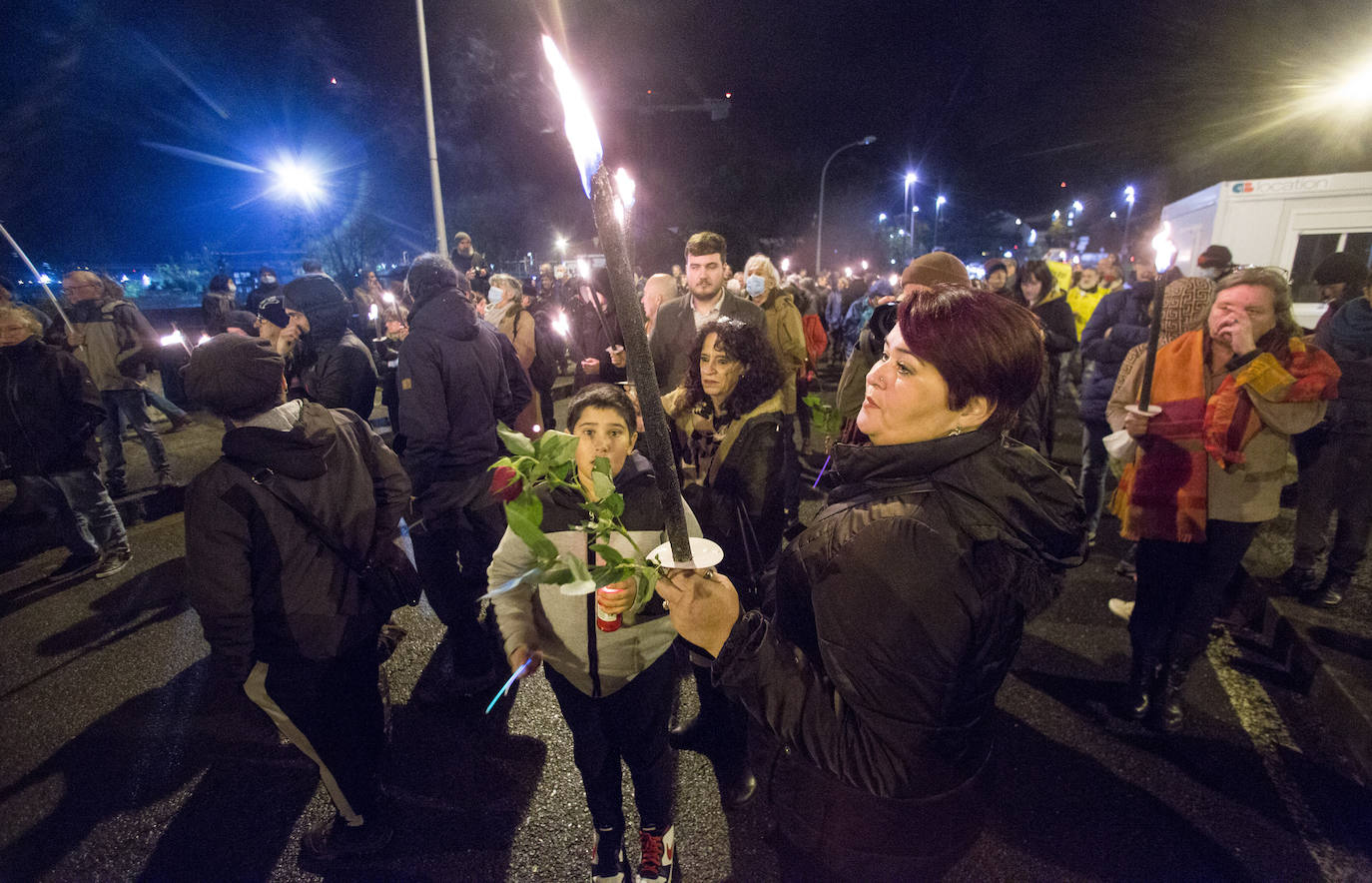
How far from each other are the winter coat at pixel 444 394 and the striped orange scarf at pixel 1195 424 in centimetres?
380

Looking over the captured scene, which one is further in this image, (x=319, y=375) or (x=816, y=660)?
(x=319, y=375)

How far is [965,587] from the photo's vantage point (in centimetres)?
119

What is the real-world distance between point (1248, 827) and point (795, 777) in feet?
8.79

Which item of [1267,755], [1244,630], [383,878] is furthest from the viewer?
[1244,630]

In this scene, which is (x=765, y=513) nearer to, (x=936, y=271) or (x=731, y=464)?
(x=731, y=464)

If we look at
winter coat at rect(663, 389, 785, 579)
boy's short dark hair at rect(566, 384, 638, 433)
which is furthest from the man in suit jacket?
boy's short dark hair at rect(566, 384, 638, 433)

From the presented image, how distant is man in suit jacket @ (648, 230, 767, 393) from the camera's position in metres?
4.56

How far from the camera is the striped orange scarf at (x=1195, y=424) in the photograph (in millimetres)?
2943

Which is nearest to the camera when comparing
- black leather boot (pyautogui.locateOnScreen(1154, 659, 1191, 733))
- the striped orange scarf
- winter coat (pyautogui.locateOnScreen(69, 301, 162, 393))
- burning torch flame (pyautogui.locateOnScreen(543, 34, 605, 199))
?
burning torch flame (pyautogui.locateOnScreen(543, 34, 605, 199))

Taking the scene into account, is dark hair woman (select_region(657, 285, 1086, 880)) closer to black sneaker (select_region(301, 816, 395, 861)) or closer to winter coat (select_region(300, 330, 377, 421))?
black sneaker (select_region(301, 816, 395, 861))

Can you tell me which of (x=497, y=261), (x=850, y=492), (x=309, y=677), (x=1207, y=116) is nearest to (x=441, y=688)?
(x=309, y=677)

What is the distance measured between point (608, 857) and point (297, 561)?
1.76 metres

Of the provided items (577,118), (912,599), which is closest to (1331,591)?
(912,599)

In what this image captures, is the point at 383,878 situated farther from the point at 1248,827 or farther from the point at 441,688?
the point at 1248,827
